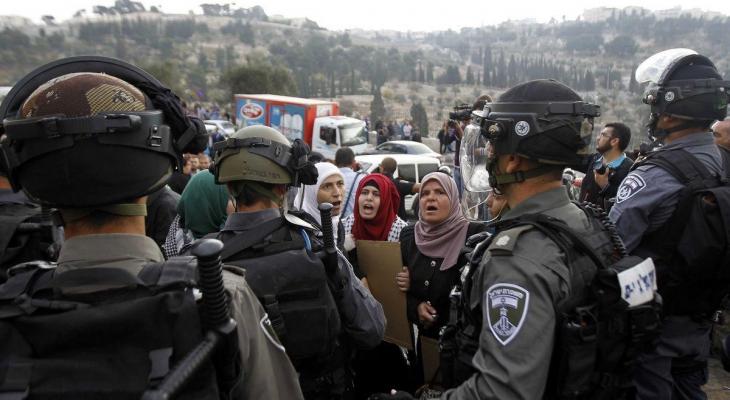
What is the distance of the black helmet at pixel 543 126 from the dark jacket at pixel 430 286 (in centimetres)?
130

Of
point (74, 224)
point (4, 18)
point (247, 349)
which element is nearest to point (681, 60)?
point (247, 349)

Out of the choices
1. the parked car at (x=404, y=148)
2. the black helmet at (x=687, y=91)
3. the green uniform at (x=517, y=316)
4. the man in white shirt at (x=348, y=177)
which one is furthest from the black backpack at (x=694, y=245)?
the parked car at (x=404, y=148)

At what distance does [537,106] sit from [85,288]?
1599 mm

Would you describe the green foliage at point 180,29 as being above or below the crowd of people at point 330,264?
above

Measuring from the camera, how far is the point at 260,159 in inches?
92.0

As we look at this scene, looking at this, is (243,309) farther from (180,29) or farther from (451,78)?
(180,29)

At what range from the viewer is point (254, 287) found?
1946 millimetres

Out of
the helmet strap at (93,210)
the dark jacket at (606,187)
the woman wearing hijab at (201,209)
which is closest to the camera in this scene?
the helmet strap at (93,210)

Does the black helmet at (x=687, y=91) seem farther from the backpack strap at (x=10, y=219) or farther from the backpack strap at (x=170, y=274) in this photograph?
the backpack strap at (x=10, y=219)

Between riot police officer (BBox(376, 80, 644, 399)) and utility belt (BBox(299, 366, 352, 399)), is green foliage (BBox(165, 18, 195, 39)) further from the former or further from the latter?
riot police officer (BBox(376, 80, 644, 399))

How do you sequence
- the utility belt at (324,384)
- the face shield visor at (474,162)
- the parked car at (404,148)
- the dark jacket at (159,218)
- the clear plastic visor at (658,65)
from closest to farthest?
the utility belt at (324,384), the face shield visor at (474,162), the clear plastic visor at (658,65), the dark jacket at (159,218), the parked car at (404,148)

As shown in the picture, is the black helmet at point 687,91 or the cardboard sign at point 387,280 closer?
the black helmet at point 687,91

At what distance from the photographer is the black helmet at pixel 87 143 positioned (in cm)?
123

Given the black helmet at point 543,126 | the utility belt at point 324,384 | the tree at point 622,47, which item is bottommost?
the utility belt at point 324,384
